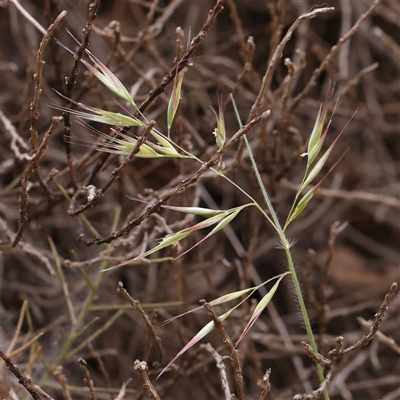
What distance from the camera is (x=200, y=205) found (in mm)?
1411

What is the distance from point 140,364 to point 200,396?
0.93 m

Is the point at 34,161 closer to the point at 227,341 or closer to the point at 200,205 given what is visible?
the point at 227,341

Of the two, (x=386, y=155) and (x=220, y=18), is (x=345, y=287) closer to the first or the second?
(x=386, y=155)

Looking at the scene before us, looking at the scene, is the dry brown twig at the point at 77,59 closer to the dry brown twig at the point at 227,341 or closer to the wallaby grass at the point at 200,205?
the wallaby grass at the point at 200,205

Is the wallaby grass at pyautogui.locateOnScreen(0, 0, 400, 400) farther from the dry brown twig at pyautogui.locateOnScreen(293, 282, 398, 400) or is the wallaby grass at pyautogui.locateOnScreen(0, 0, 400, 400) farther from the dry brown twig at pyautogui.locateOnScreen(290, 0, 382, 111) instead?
the dry brown twig at pyautogui.locateOnScreen(293, 282, 398, 400)

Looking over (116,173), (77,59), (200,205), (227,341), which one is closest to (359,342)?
(227,341)

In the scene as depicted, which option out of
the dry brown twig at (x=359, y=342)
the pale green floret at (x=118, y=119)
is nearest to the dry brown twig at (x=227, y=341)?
the dry brown twig at (x=359, y=342)

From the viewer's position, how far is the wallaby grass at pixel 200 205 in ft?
2.92

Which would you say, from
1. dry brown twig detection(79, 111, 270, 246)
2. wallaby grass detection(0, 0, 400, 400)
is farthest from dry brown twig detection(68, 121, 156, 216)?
wallaby grass detection(0, 0, 400, 400)

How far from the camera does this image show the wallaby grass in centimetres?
89

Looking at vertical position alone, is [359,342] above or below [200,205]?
above

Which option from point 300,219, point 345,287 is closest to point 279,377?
point 345,287

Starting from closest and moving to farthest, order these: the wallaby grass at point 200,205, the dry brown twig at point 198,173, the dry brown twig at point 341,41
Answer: the dry brown twig at point 198,173 → the dry brown twig at point 341,41 → the wallaby grass at point 200,205

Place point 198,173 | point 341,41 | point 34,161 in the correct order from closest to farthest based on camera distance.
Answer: point 198,173 < point 34,161 < point 341,41
